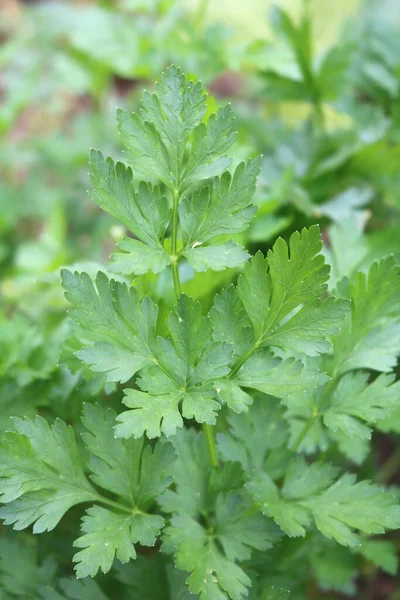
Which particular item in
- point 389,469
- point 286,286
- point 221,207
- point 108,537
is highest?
point 221,207

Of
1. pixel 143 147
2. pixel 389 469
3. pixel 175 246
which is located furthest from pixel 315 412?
pixel 389 469

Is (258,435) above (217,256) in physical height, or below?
below

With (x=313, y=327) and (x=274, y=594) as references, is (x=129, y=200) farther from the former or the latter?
(x=274, y=594)

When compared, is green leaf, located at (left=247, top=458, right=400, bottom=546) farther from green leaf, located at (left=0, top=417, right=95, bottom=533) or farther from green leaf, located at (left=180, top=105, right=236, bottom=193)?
green leaf, located at (left=180, top=105, right=236, bottom=193)

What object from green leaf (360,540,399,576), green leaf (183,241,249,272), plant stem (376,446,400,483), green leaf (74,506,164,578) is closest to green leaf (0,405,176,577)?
green leaf (74,506,164,578)

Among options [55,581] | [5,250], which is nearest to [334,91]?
[5,250]

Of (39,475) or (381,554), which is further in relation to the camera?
(381,554)

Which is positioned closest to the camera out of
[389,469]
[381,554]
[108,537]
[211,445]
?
[108,537]
